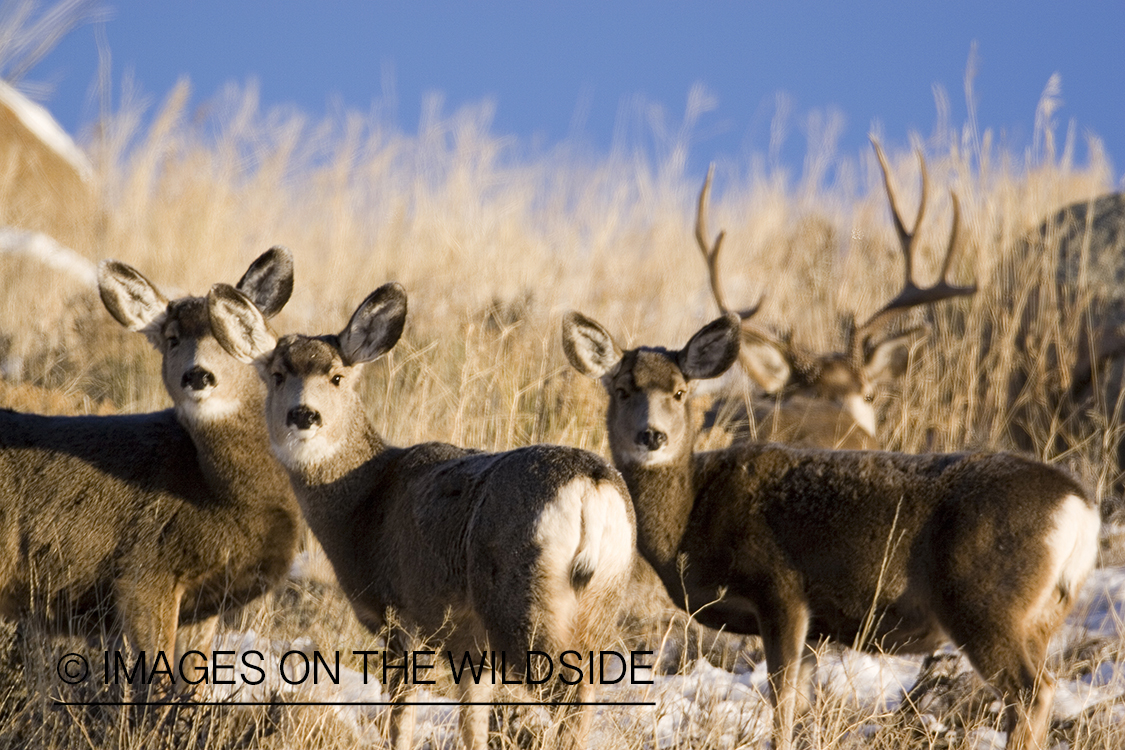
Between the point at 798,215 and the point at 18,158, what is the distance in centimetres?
817

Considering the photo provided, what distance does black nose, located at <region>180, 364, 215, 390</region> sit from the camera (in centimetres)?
541

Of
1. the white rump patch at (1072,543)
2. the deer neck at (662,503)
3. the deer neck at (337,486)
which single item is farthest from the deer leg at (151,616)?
the white rump patch at (1072,543)

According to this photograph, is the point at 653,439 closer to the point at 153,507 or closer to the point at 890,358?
the point at 153,507

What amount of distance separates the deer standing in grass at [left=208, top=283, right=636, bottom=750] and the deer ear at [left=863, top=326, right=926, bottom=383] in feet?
15.3

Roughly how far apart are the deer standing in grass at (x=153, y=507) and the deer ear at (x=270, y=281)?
1.17 ft

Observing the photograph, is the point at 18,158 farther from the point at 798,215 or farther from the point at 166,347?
the point at 166,347

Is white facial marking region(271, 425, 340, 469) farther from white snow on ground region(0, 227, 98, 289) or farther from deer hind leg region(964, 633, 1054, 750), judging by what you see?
white snow on ground region(0, 227, 98, 289)

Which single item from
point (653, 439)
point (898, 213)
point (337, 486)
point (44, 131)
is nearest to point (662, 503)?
point (653, 439)

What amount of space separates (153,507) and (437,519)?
1.46 metres

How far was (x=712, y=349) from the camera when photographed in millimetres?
5688

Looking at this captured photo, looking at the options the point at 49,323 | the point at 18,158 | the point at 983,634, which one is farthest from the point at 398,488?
the point at 18,158

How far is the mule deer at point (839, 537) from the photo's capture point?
4.83 meters

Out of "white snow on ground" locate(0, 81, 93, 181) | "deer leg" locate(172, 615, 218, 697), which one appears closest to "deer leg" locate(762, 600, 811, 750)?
"deer leg" locate(172, 615, 218, 697)

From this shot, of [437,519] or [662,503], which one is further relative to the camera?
[662,503]
